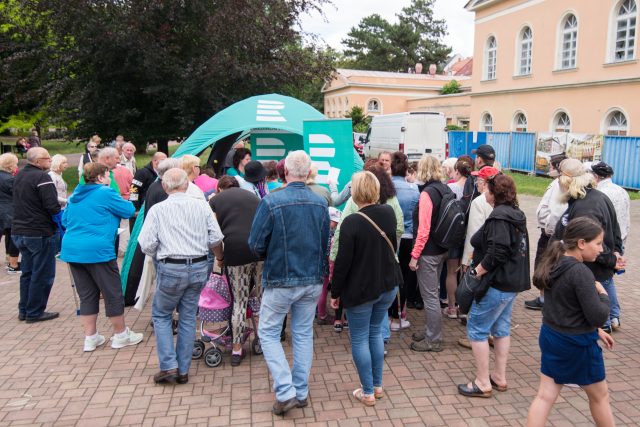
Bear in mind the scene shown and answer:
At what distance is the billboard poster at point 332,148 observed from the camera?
21.1 ft

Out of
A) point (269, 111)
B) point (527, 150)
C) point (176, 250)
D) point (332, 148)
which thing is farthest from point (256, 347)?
point (527, 150)

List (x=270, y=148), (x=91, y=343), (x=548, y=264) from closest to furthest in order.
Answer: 1. (x=548, y=264)
2. (x=91, y=343)
3. (x=270, y=148)

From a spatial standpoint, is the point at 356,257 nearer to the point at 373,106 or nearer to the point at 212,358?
the point at 212,358

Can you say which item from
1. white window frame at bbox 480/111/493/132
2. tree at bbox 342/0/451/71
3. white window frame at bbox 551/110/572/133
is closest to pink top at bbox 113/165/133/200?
white window frame at bbox 551/110/572/133

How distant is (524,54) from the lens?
2605 centimetres

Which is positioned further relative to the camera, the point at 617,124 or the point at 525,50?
the point at 525,50

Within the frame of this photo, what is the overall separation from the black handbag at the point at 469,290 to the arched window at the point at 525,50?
80.8 feet

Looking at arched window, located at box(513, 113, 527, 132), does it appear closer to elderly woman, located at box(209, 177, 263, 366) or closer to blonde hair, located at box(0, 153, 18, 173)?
blonde hair, located at box(0, 153, 18, 173)

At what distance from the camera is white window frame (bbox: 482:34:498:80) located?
92.3 feet

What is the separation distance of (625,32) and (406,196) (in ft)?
64.4

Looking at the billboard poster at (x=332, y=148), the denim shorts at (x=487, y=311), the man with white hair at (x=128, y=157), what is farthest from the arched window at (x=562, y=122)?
the denim shorts at (x=487, y=311)

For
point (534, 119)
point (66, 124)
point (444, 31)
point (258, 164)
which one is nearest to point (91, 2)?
point (66, 124)

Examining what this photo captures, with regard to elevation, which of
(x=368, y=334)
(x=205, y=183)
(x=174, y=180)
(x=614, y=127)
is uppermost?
(x=174, y=180)

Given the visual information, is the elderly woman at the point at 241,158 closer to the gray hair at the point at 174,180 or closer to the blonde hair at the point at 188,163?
the blonde hair at the point at 188,163
